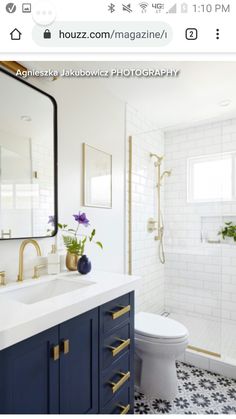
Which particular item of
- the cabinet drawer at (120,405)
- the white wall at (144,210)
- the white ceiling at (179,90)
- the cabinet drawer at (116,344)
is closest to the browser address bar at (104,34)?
the white ceiling at (179,90)

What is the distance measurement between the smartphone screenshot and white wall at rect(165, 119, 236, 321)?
1 cm

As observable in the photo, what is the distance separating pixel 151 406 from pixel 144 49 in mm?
1972

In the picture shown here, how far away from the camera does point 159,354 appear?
1601 millimetres

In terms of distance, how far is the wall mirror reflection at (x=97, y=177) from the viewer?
1803mm

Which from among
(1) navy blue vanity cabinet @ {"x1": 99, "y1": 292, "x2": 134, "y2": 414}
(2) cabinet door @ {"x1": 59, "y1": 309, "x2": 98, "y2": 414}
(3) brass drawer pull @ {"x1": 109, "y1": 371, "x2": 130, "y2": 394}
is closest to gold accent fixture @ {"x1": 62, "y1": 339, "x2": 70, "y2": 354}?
(2) cabinet door @ {"x1": 59, "y1": 309, "x2": 98, "y2": 414}

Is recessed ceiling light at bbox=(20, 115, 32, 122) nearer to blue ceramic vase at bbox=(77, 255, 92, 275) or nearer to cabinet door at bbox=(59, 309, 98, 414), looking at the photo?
blue ceramic vase at bbox=(77, 255, 92, 275)

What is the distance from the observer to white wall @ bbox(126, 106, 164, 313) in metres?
2.39

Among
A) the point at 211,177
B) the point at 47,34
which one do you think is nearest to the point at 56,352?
the point at 47,34

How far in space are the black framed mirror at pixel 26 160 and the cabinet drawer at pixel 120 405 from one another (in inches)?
37.1

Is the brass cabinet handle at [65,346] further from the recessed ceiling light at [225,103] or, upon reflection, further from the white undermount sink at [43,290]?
the recessed ceiling light at [225,103]

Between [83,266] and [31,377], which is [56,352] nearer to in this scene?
[31,377]

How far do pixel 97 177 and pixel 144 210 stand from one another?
80 cm

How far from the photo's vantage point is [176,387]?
5.48 ft

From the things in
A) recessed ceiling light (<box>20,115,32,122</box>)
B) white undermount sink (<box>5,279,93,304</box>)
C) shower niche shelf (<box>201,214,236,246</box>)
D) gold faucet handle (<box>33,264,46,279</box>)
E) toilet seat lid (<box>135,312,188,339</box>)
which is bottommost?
toilet seat lid (<box>135,312,188,339</box>)
